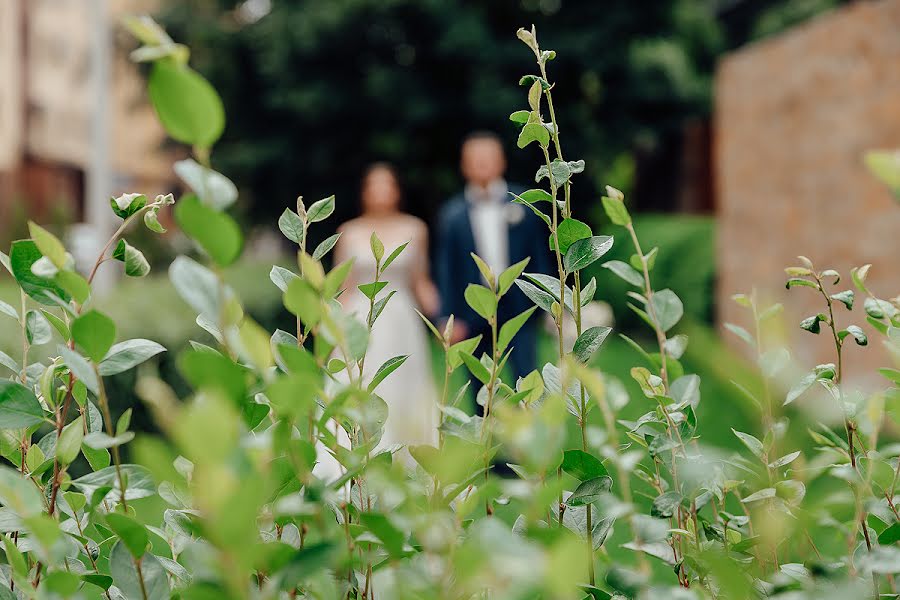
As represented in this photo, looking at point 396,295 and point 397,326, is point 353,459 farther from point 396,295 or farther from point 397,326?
point 397,326

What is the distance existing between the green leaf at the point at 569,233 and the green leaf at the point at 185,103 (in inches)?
14.7

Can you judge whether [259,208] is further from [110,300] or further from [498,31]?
[110,300]

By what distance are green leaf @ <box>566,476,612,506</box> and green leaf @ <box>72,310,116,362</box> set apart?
1.26 ft

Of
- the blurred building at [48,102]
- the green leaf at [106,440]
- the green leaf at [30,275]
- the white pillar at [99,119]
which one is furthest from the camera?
the blurred building at [48,102]

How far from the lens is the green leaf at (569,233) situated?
0.79 meters

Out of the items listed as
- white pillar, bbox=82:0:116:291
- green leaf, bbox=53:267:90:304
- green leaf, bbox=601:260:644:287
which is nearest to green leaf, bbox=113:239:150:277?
green leaf, bbox=53:267:90:304

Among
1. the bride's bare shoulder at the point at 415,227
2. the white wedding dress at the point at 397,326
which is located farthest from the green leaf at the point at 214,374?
the bride's bare shoulder at the point at 415,227

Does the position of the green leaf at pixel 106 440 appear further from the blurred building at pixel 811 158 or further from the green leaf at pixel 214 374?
the blurred building at pixel 811 158

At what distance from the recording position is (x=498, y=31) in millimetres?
12125

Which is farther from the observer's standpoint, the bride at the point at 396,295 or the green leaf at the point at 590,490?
the bride at the point at 396,295

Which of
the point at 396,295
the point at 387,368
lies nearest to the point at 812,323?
the point at 387,368

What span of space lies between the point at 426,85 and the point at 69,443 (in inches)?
454

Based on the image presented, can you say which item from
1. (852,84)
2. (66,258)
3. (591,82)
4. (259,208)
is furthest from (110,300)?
(591,82)

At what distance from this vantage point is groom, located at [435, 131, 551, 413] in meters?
5.11
